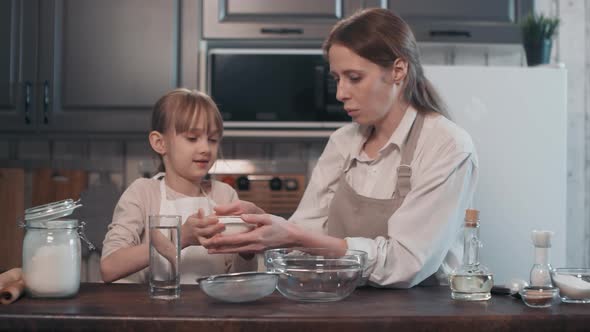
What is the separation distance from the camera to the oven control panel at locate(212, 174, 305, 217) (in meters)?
3.21

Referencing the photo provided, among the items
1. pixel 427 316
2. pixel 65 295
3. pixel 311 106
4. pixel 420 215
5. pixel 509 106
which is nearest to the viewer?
pixel 427 316

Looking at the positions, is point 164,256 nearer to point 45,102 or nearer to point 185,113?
point 185,113

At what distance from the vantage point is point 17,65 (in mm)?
3160

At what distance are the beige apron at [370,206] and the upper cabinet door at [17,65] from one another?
1.77 meters

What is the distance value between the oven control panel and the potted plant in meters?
1.05

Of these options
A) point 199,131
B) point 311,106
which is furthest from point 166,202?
point 311,106

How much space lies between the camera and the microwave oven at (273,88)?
3.08m

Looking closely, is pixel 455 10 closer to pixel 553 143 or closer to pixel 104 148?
pixel 553 143

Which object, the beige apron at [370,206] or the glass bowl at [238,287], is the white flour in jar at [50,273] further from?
the beige apron at [370,206]

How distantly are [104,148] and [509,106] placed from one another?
1816 millimetres

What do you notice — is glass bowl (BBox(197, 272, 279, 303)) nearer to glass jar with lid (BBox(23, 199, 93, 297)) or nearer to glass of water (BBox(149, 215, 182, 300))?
glass of water (BBox(149, 215, 182, 300))

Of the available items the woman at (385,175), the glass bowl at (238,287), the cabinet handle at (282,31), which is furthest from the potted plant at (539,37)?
the glass bowl at (238,287)

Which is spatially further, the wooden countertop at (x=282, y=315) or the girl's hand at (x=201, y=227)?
the girl's hand at (x=201, y=227)

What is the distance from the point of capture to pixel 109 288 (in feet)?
4.74
